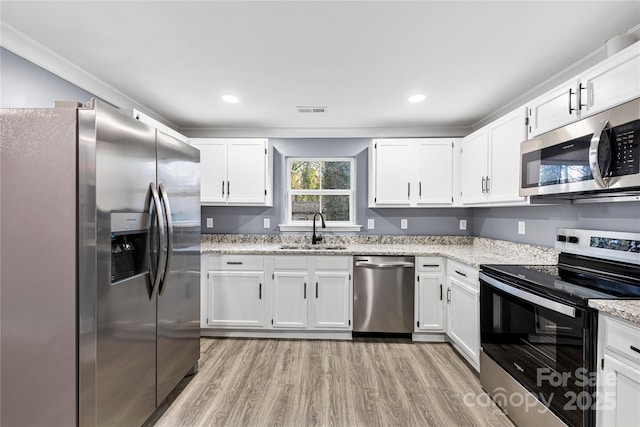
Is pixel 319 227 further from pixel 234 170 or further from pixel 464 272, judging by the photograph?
pixel 464 272

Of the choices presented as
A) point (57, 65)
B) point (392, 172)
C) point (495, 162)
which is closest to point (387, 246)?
point (392, 172)

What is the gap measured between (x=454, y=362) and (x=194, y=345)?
2.24 m

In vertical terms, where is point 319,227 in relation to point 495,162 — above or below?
below

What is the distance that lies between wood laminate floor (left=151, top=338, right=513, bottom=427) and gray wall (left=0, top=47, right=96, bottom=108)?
223cm

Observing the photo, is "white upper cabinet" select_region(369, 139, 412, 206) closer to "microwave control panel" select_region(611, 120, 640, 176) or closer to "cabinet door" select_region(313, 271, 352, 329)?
"cabinet door" select_region(313, 271, 352, 329)

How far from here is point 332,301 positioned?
302 cm

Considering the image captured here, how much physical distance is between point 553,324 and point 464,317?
109 centimetres

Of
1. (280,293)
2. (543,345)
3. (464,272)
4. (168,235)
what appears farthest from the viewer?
(280,293)

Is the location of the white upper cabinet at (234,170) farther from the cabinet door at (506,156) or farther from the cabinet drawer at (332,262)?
the cabinet door at (506,156)

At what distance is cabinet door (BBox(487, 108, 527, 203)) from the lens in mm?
2230

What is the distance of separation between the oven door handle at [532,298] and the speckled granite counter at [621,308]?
110 mm

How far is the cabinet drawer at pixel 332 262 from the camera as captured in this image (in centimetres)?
302

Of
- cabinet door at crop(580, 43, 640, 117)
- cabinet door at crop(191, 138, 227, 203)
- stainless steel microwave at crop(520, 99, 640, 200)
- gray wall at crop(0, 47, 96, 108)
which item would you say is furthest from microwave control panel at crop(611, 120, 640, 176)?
gray wall at crop(0, 47, 96, 108)

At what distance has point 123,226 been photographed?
1.48 metres
